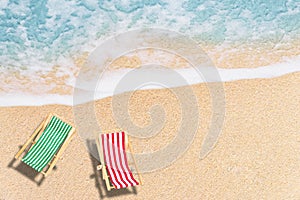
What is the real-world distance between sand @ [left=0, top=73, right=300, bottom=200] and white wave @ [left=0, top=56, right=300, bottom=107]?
0.16 m

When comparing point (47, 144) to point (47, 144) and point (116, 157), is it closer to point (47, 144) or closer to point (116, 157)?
point (47, 144)

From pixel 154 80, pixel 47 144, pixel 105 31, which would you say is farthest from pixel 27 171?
pixel 105 31

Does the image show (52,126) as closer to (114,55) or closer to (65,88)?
(65,88)

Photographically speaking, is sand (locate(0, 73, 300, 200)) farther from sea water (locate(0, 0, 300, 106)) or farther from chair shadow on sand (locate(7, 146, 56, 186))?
sea water (locate(0, 0, 300, 106))

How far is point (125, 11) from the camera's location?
767cm

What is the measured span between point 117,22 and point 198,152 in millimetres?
3208

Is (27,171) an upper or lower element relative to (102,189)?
upper

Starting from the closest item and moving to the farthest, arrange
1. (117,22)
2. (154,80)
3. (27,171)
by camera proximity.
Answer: (27,171), (154,80), (117,22)

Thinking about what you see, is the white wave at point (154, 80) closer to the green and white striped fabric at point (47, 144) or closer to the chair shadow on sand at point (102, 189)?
the green and white striped fabric at point (47, 144)

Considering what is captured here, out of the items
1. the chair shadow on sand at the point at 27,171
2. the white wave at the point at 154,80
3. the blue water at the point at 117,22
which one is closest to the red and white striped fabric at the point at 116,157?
the chair shadow on sand at the point at 27,171

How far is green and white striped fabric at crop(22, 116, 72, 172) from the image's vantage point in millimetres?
5191

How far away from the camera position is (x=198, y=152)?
5.52m

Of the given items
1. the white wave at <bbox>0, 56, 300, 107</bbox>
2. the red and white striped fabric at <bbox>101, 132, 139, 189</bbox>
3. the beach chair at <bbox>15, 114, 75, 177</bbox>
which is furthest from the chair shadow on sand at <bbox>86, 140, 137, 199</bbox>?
the white wave at <bbox>0, 56, 300, 107</bbox>

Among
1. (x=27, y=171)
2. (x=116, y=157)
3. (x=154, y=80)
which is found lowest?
(x=27, y=171)
